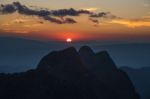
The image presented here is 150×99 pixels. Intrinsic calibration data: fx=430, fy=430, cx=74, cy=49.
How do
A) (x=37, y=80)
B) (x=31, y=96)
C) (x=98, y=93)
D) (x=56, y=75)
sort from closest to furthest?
(x=31, y=96) < (x=37, y=80) < (x=56, y=75) < (x=98, y=93)

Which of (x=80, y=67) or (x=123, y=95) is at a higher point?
(x=80, y=67)

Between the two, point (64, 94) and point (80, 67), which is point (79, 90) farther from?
point (80, 67)

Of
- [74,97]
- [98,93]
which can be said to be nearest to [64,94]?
[74,97]

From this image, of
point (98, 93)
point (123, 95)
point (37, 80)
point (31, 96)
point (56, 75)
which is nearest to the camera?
point (31, 96)

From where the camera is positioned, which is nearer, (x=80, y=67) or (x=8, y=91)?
(x=8, y=91)

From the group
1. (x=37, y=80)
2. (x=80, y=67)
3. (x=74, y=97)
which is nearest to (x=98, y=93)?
(x=80, y=67)

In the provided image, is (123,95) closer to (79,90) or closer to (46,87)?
(79,90)
